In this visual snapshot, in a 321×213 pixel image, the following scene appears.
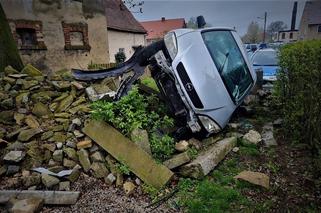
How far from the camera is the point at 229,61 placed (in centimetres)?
519

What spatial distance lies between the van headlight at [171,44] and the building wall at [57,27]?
28.1ft

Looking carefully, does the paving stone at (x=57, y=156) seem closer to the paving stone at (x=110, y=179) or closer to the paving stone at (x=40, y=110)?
the paving stone at (x=110, y=179)

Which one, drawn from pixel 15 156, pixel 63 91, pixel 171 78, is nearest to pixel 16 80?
pixel 63 91

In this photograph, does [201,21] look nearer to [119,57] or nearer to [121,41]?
[119,57]

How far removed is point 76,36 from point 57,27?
110 cm

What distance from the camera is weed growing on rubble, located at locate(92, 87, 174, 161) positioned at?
4316 millimetres

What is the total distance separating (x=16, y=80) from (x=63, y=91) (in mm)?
1035

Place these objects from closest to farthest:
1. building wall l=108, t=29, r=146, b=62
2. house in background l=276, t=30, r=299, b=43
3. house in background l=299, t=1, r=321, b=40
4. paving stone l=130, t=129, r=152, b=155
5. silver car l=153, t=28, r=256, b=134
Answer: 1. paving stone l=130, t=129, r=152, b=155
2. silver car l=153, t=28, r=256, b=134
3. building wall l=108, t=29, r=146, b=62
4. house in background l=299, t=1, r=321, b=40
5. house in background l=276, t=30, r=299, b=43

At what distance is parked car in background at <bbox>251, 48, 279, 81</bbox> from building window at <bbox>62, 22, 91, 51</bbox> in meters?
→ 8.32

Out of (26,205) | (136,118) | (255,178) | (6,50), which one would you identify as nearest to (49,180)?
(26,205)

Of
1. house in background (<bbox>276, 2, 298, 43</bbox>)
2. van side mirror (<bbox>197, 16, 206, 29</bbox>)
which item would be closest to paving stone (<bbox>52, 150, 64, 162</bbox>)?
van side mirror (<bbox>197, 16, 206, 29</bbox>)

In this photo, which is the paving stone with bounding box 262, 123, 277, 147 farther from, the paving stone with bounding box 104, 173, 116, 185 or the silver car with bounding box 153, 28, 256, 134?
the paving stone with bounding box 104, 173, 116, 185

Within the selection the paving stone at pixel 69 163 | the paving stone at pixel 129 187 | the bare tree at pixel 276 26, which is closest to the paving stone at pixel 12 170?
the paving stone at pixel 69 163

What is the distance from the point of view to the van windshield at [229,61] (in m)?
4.98
